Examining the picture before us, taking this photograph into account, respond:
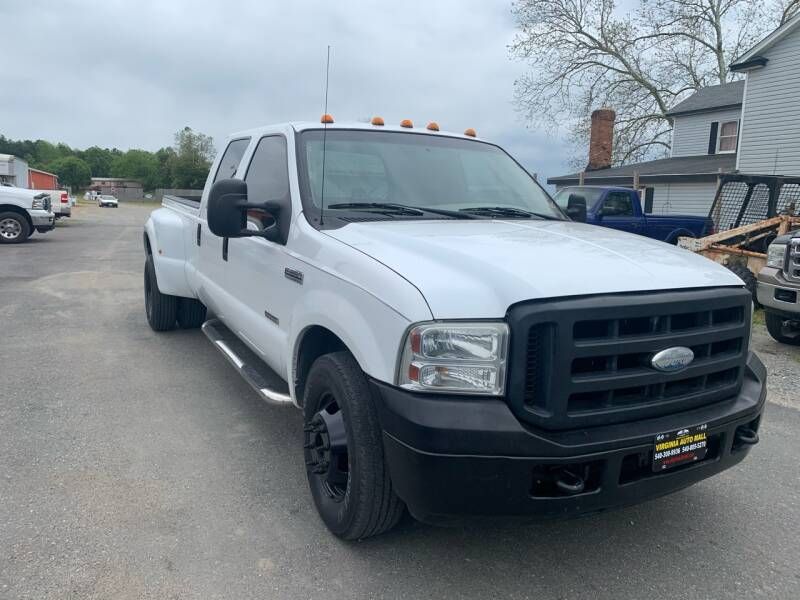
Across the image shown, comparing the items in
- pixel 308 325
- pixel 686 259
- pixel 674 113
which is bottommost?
pixel 308 325

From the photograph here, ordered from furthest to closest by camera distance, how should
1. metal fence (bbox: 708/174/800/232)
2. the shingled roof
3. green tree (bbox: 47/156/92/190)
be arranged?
green tree (bbox: 47/156/92/190) < the shingled roof < metal fence (bbox: 708/174/800/232)

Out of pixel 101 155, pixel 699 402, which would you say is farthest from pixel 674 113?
pixel 101 155

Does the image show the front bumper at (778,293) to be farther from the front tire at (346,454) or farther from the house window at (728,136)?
the house window at (728,136)

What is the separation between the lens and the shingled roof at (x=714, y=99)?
982 inches

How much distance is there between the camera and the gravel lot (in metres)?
2.78

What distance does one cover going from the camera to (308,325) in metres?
3.21

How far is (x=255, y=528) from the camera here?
10.4 ft

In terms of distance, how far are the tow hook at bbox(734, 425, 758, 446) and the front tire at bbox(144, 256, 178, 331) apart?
526 centimetres

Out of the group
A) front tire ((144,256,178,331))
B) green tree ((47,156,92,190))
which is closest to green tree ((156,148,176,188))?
green tree ((47,156,92,190))

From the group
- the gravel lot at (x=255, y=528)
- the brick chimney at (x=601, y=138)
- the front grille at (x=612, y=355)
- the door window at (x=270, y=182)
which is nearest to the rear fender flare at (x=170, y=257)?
the gravel lot at (x=255, y=528)

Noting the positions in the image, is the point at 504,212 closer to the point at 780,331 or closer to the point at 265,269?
the point at 265,269

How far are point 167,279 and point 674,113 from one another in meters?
25.6

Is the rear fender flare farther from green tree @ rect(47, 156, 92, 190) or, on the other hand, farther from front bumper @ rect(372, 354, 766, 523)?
green tree @ rect(47, 156, 92, 190)

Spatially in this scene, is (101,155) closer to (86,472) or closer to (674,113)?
(674,113)
